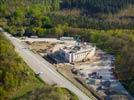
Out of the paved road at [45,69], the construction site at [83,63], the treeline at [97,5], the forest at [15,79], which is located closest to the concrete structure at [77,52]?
the construction site at [83,63]

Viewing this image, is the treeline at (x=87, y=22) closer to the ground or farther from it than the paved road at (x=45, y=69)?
farther from it

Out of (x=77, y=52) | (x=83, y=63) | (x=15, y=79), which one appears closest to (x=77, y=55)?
(x=77, y=52)

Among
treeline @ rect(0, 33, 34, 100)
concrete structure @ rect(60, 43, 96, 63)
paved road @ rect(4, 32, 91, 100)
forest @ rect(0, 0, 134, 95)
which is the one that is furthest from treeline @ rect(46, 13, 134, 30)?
treeline @ rect(0, 33, 34, 100)

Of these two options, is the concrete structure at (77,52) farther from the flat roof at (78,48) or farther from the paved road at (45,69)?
the paved road at (45,69)

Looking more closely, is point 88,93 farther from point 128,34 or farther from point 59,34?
point 59,34

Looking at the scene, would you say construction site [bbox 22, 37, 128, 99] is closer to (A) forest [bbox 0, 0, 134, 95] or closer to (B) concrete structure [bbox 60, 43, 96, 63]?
(B) concrete structure [bbox 60, 43, 96, 63]
